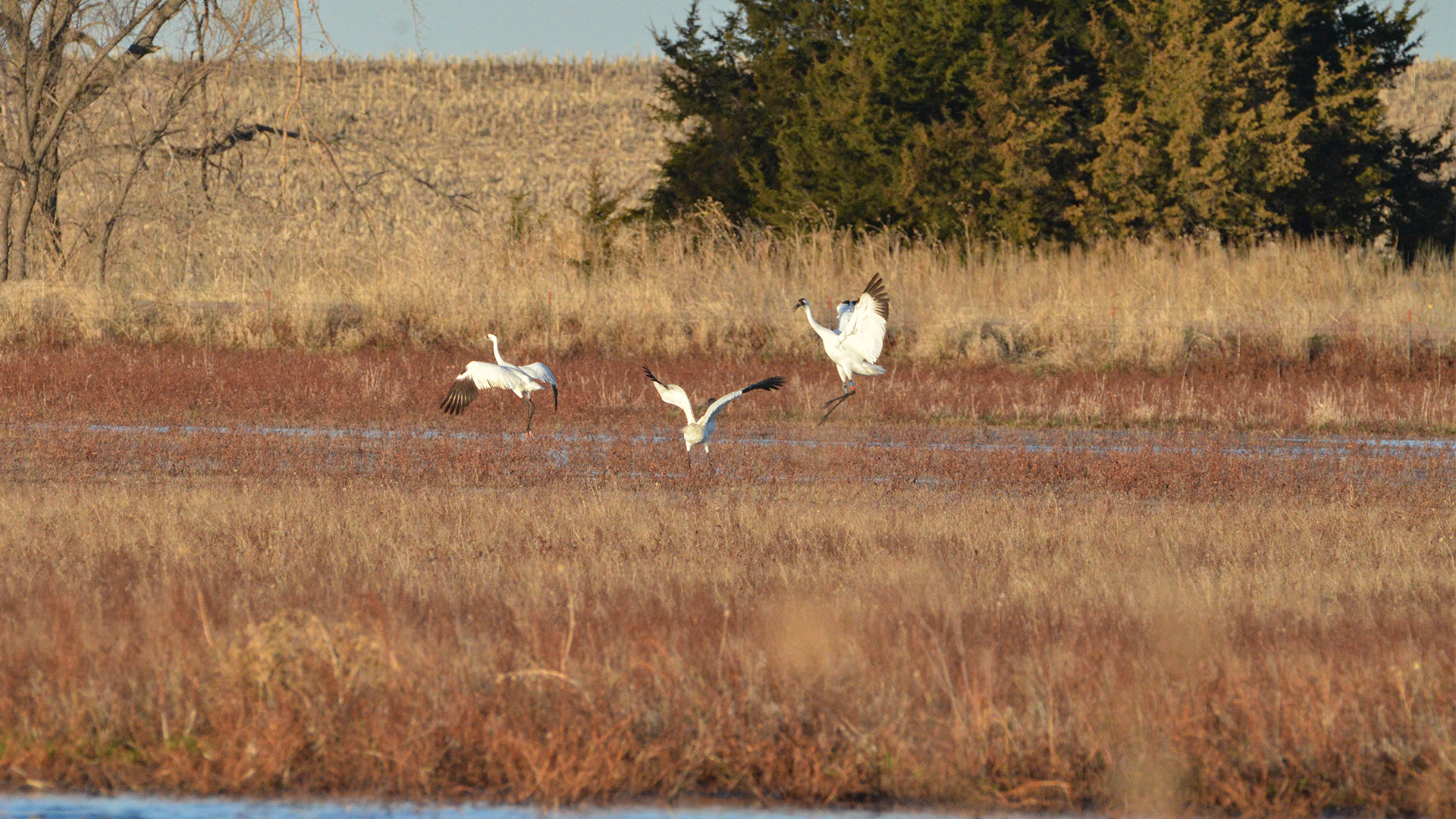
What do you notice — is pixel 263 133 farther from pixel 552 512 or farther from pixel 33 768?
pixel 33 768

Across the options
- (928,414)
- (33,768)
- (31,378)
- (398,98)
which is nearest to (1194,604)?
(33,768)

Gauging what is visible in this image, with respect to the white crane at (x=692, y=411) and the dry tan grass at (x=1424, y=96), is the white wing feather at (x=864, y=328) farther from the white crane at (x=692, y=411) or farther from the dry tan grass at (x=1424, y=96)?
the dry tan grass at (x=1424, y=96)

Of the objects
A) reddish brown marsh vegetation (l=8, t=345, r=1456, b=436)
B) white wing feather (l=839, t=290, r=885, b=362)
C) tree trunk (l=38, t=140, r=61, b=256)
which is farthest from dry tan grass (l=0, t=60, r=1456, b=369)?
white wing feather (l=839, t=290, r=885, b=362)

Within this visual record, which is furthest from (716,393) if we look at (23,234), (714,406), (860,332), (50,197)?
(50,197)

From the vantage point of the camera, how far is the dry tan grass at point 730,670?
5.19 metres

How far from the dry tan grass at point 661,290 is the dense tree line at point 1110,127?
139cm

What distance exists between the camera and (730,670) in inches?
230

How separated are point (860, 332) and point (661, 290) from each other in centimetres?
1071

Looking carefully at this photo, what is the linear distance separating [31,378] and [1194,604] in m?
16.2

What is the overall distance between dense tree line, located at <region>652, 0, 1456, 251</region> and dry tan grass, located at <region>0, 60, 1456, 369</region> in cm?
139

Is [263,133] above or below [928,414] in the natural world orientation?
above

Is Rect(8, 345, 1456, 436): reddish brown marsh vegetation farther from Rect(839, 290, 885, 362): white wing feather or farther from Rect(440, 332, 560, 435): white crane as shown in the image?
Rect(440, 332, 560, 435): white crane

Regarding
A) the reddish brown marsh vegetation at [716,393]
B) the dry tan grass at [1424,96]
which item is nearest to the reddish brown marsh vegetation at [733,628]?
the reddish brown marsh vegetation at [716,393]

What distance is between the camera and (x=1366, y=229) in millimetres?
32656
